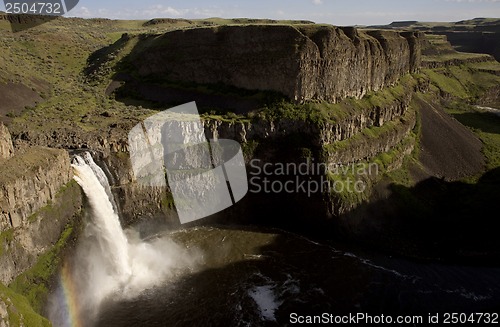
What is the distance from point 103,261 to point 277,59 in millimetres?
33821

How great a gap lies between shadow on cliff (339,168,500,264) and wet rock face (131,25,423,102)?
17227mm

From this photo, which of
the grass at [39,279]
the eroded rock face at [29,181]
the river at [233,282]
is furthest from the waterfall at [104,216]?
the grass at [39,279]

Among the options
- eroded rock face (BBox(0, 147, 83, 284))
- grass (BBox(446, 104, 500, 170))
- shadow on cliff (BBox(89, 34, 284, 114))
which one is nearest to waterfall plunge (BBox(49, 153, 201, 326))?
eroded rock face (BBox(0, 147, 83, 284))

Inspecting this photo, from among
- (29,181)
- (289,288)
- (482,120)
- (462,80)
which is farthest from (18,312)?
(462,80)

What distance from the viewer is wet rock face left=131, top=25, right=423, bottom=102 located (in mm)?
54750

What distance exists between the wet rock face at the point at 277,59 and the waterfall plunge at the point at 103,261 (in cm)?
2613

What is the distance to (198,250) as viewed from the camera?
44969 mm

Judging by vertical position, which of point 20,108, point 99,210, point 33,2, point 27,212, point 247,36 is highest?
point 33,2

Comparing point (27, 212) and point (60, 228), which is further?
point (60, 228)

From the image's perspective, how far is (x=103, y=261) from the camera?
1528 inches

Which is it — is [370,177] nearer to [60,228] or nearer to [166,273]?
[166,273]

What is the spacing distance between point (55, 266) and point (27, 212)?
16.5 ft

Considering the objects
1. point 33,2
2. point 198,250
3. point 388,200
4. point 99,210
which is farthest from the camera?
point 33,2

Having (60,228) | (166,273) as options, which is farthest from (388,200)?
(60,228)
